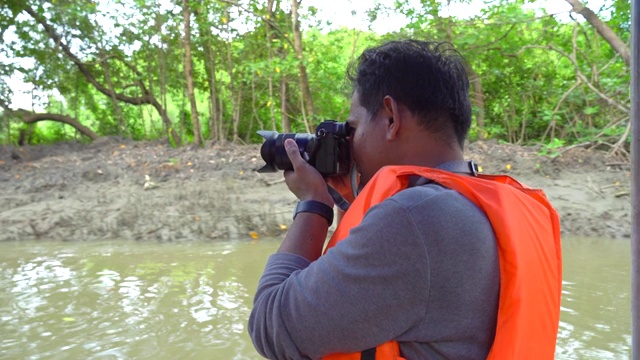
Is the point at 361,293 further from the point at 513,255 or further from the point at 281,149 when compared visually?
the point at 281,149

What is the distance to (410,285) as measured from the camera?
3.88 ft

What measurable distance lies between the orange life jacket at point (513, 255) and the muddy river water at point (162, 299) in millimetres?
2636

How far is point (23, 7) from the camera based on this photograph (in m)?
10.9

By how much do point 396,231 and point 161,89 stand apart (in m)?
11.4

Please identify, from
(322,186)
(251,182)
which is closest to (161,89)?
(251,182)

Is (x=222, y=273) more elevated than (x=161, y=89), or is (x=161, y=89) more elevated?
(x=161, y=89)

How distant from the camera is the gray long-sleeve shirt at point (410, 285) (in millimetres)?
1184

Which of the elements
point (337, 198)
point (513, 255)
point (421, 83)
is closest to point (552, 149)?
point (337, 198)

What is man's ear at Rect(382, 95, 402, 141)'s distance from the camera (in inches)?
56.2

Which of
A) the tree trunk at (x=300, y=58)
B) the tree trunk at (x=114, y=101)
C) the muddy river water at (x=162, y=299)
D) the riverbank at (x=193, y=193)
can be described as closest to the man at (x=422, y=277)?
the muddy river water at (x=162, y=299)

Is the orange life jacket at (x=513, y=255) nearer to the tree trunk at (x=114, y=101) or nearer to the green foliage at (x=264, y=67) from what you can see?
the green foliage at (x=264, y=67)

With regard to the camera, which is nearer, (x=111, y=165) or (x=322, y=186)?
(x=322, y=186)

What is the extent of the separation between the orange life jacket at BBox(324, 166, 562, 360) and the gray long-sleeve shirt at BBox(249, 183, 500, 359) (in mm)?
24

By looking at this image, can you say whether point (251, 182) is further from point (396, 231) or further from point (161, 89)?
point (396, 231)
